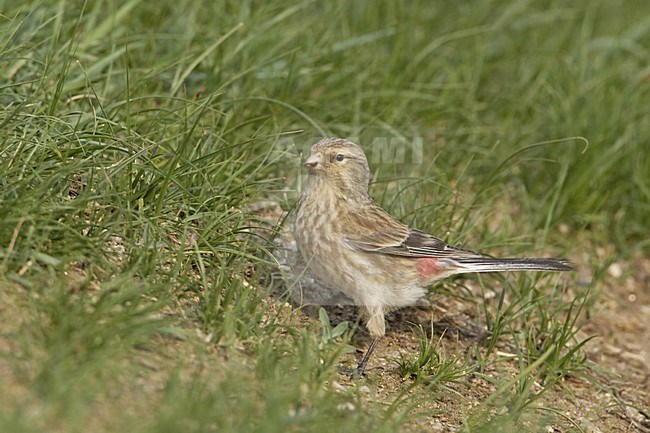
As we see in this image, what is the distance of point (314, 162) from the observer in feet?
15.4

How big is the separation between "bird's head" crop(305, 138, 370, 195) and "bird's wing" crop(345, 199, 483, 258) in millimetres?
181

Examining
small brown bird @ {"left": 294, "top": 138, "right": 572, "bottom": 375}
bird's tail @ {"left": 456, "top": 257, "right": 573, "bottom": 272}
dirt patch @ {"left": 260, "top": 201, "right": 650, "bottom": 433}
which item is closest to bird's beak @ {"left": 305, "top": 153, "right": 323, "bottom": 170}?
small brown bird @ {"left": 294, "top": 138, "right": 572, "bottom": 375}

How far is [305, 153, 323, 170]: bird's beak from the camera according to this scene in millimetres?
4661

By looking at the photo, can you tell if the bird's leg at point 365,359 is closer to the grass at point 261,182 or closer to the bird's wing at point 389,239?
the grass at point 261,182

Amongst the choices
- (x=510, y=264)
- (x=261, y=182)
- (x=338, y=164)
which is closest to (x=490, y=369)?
(x=510, y=264)

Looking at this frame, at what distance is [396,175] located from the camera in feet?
19.1

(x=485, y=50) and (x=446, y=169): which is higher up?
(x=485, y=50)

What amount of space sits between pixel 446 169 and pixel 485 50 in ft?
5.13

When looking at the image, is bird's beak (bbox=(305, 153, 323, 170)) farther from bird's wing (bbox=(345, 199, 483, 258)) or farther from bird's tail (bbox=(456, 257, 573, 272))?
bird's tail (bbox=(456, 257, 573, 272))

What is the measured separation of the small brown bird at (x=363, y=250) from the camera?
4582 mm

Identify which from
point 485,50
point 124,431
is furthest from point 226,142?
point 485,50

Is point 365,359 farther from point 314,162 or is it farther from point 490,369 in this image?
point 314,162

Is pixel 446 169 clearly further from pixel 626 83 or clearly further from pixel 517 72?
pixel 626 83

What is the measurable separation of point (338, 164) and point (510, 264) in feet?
3.48
